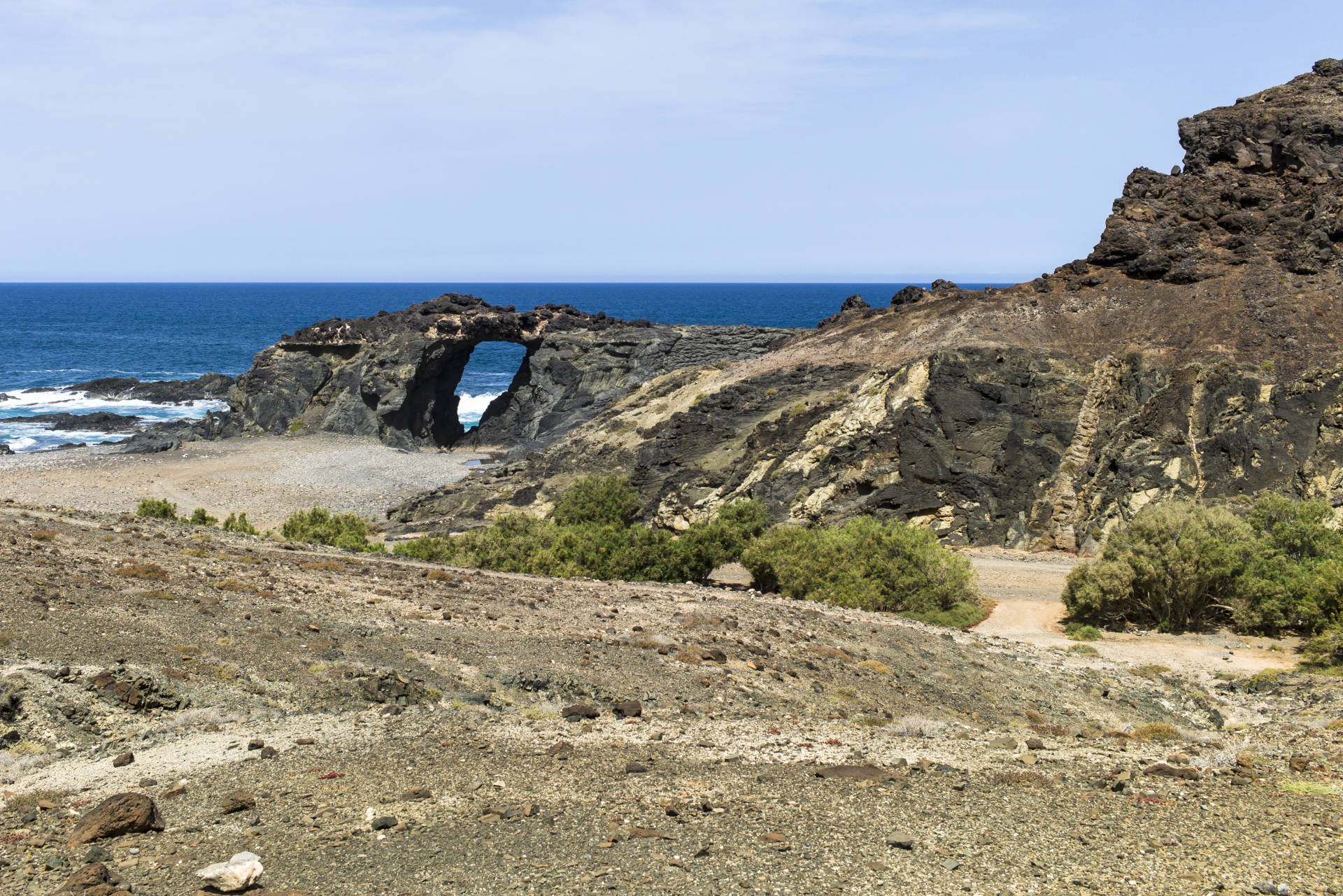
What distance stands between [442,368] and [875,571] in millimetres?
39166

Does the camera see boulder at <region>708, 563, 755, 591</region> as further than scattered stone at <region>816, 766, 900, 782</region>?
Yes

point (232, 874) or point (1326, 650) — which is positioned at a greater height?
point (232, 874)

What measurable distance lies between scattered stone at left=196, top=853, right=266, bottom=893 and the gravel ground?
0.14 m

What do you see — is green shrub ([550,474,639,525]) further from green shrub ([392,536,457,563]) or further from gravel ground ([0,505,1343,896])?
gravel ground ([0,505,1343,896])

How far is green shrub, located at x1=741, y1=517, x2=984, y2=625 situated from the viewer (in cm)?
2130

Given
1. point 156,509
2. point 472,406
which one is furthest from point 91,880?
point 472,406

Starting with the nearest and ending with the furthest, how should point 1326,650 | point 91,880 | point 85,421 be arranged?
point 91,880
point 1326,650
point 85,421

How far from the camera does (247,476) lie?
42312mm

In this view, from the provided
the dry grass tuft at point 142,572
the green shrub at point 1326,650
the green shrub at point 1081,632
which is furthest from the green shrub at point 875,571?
the dry grass tuft at point 142,572

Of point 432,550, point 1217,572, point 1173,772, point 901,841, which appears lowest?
point 432,550

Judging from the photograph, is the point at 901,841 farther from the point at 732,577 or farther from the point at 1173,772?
the point at 732,577

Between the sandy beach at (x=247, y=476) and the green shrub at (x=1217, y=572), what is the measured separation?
25528mm

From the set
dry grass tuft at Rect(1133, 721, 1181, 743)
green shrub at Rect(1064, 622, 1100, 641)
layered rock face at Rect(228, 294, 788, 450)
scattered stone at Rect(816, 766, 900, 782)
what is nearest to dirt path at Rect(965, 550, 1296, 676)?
green shrub at Rect(1064, 622, 1100, 641)

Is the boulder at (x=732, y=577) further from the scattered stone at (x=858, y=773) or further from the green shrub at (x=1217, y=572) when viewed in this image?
the scattered stone at (x=858, y=773)
